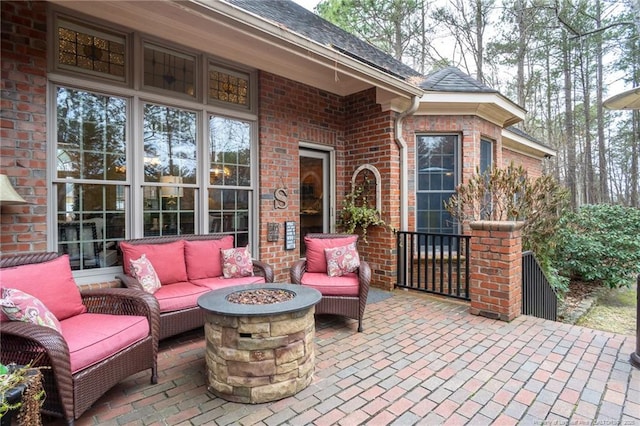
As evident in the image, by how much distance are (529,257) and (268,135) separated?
11.8 ft

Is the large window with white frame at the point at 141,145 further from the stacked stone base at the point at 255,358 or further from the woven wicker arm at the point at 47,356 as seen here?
the stacked stone base at the point at 255,358

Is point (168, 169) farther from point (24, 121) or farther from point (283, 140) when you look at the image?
point (283, 140)

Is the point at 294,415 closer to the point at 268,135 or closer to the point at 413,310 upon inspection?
the point at 413,310

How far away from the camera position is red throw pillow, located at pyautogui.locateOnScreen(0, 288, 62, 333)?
Answer: 70.0 inches

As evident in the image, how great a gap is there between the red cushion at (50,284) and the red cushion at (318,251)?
2.18m

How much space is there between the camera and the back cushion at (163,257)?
2996 mm

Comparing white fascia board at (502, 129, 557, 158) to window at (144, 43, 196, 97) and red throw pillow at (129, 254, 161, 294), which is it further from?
red throw pillow at (129, 254, 161, 294)

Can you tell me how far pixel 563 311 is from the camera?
16.7 feet

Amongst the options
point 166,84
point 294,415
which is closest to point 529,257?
point 294,415

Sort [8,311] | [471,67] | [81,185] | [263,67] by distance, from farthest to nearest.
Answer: [471,67] → [263,67] → [81,185] → [8,311]

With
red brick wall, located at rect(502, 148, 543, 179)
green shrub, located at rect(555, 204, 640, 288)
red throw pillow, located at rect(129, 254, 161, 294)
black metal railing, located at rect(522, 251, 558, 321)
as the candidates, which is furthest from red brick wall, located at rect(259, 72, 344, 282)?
red brick wall, located at rect(502, 148, 543, 179)

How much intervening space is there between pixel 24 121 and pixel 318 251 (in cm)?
294

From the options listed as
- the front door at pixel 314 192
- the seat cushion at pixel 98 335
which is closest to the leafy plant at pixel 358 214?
the front door at pixel 314 192

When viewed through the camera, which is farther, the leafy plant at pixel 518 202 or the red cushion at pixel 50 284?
the leafy plant at pixel 518 202
